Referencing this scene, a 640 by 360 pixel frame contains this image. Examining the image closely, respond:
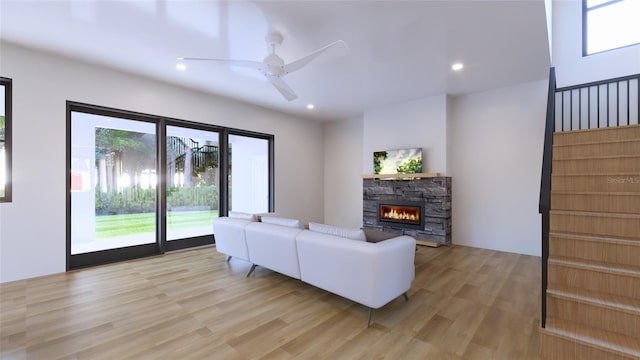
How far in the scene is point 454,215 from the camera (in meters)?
5.39

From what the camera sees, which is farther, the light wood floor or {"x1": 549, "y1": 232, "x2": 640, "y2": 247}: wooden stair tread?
{"x1": 549, "y1": 232, "x2": 640, "y2": 247}: wooden stair tread

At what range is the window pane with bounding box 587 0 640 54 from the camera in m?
4.12

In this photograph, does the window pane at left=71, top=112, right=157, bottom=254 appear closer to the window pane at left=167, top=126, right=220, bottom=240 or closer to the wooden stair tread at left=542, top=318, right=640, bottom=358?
the window pane at left=167, top=126, right=220, bottom=240

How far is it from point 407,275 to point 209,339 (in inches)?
72.9

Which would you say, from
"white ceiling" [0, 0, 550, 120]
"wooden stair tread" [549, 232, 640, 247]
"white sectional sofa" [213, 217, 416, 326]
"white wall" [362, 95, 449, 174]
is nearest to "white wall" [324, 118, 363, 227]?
"white wall" [362, 95, 449, 174]

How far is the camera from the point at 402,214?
564 centimetres

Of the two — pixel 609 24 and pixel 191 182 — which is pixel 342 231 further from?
pixel 609 24

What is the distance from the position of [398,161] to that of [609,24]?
12.6 ft

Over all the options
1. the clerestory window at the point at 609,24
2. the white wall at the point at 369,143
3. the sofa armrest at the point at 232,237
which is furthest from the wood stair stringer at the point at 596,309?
the clerestory window at the point at 609,24

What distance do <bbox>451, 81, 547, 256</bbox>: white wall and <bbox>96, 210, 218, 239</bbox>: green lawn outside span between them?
4964mm

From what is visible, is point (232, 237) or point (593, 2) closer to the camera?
point (232, 237)

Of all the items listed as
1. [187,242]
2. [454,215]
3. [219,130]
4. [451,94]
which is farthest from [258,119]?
[454,215]

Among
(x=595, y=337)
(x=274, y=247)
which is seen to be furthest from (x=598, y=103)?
(x=274, y=247)

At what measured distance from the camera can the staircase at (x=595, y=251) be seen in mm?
1827
